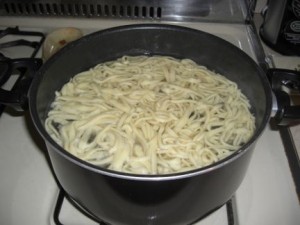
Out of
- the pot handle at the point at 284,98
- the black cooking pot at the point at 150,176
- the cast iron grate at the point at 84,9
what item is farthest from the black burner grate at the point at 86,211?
the cast iron grate at the point at 84,9

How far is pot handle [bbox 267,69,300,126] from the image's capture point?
0.64 meters

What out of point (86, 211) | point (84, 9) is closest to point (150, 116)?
point (86, 211)

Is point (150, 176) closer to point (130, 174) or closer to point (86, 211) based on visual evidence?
point (130, 174)

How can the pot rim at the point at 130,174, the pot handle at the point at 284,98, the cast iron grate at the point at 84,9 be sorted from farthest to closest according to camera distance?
the cast iron grate at the point at 84,9, the pot handle at the point at 284,98, the pot rim at the point at 130,174

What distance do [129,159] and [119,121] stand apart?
115 millimetres

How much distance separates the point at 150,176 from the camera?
0.50 meters

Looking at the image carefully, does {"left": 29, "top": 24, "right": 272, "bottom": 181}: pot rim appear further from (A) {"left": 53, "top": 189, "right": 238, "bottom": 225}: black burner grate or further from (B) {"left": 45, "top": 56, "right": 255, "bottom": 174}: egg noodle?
(A) {"left": 53, "top": 189, "right": 238, "bottom": 225}: black burner grate

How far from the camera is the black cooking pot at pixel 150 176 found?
525 millimetres

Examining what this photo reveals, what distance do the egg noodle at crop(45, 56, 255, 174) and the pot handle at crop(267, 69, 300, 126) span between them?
0.10 meters

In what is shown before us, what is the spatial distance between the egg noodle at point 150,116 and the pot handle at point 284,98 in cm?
10

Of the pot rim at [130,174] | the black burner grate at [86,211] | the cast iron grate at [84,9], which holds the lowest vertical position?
the black burner grate at [86,211]

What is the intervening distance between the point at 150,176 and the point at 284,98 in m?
0.34

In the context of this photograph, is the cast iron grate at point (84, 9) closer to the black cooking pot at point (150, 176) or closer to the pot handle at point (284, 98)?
the black cooking pot at point (150, 176)

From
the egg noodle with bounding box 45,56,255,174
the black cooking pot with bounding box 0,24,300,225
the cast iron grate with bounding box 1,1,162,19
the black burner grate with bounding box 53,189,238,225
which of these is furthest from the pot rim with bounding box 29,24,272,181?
the cast iron grate with bounding box 1,1,162,19
